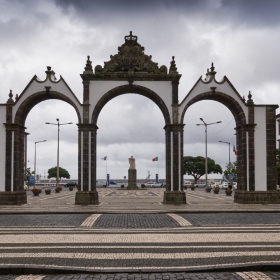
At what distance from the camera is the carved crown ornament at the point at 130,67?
25984 millimetres

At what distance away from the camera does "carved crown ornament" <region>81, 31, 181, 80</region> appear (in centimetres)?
2598

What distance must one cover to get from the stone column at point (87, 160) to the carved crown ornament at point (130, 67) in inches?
139

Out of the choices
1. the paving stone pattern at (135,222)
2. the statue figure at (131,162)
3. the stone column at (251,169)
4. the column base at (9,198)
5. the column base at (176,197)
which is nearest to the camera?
the paving stone pattern at (135,222)

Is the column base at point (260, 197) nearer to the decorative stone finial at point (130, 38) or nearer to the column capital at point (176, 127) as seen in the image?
the column capital at point (176, 127)

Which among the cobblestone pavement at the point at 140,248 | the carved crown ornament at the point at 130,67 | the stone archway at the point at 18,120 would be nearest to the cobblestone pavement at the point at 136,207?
the stone archway at the point at 18,120

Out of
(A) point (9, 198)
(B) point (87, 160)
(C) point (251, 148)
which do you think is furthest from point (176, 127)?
(A) point (9, 198)

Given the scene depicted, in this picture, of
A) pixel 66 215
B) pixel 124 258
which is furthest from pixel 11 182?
pixel 124 258

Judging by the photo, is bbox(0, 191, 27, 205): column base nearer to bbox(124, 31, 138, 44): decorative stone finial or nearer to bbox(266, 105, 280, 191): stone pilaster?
bbox(124, 31, 138, 44): decorative stone finial

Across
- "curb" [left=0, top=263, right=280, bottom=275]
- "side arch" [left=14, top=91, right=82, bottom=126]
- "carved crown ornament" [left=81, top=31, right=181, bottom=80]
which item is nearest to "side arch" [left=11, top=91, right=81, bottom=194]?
"side arch" [left=14, top=91, right=82, bottom=126]

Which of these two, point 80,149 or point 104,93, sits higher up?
point 104,93

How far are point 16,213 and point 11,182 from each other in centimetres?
568

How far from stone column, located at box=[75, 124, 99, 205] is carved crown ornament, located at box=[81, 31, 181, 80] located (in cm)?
353

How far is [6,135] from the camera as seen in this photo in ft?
84.5

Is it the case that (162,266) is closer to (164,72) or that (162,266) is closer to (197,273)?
(197,273)
